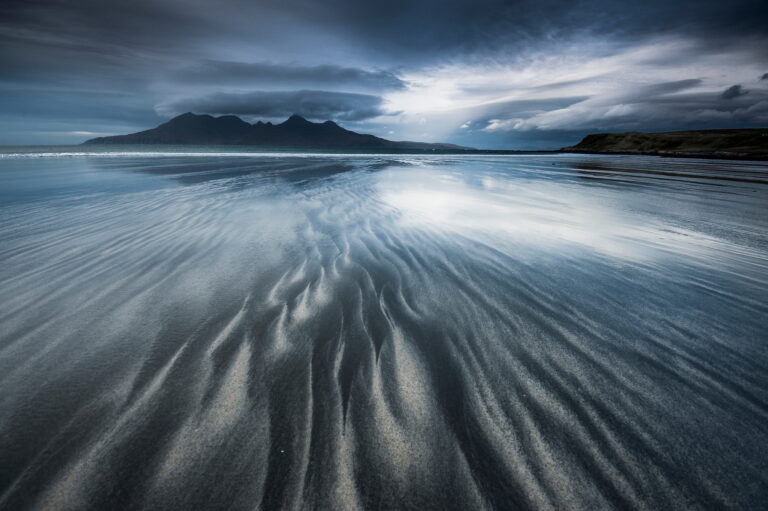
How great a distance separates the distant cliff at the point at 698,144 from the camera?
133 ft

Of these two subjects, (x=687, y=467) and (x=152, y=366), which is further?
(x=152, y=366)

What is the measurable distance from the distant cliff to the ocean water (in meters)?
49.4

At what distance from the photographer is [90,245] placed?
15.2 ft

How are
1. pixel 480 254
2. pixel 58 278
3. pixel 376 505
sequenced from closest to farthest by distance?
1. pixel 376 505
2. pixel 58 278
3. pixel 480 254

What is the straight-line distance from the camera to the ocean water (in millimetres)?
1430

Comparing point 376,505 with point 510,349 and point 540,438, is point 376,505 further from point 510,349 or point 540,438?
point 510,349

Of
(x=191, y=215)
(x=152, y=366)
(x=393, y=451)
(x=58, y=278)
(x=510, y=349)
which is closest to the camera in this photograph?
(x=393, y=451)

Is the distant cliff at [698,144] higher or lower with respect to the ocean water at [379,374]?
higher

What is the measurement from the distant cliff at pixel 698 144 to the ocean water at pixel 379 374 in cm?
4936

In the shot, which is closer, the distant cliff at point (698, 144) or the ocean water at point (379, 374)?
the ocean water at point (379, 374)

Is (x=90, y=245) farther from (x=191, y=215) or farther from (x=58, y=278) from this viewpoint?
(x=191, y=215)

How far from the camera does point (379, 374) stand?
7.13ft

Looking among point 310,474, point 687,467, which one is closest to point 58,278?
point 310,474

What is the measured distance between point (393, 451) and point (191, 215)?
6.67m
